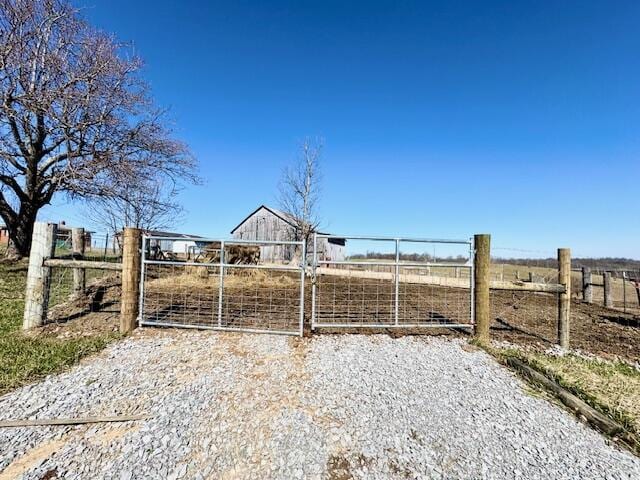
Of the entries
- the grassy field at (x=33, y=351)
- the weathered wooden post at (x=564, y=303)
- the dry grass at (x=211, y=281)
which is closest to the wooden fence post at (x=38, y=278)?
the grassy field at (x=33, y=351)

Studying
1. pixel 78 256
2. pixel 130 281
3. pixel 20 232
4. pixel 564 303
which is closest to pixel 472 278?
pixel 564 303

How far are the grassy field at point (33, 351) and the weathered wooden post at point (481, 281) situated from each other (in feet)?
18.4

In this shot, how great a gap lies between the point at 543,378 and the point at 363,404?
7.36ft

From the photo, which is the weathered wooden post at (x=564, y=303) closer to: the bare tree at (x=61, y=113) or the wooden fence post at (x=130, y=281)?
the wooden fence post at (x=130, y=281)

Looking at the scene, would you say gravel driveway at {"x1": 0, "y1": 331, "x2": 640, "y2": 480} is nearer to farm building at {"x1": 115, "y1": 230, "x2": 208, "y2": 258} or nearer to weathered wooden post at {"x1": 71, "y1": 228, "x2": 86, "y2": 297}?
farm building at {"x1": 115, "y1": 230, "x2": 208, "y2": 258}

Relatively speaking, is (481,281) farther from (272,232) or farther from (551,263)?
(272,232)

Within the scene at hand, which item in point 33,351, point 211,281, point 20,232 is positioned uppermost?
point 20,232

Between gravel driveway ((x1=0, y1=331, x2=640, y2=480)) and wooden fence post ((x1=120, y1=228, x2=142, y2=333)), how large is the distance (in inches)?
28.9

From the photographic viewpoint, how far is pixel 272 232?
29422 mm

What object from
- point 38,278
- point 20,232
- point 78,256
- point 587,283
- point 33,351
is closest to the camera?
point 33,351

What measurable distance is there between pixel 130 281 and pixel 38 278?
135 centimetres

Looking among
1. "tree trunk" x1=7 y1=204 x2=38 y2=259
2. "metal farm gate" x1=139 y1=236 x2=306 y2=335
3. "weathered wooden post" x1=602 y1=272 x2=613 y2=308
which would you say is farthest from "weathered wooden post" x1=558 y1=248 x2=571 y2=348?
"tree trunk" x1=7 y1=204 x2=38 y2=259

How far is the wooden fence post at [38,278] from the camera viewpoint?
4734mm

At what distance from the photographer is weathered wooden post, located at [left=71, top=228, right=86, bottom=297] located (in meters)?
6.65
